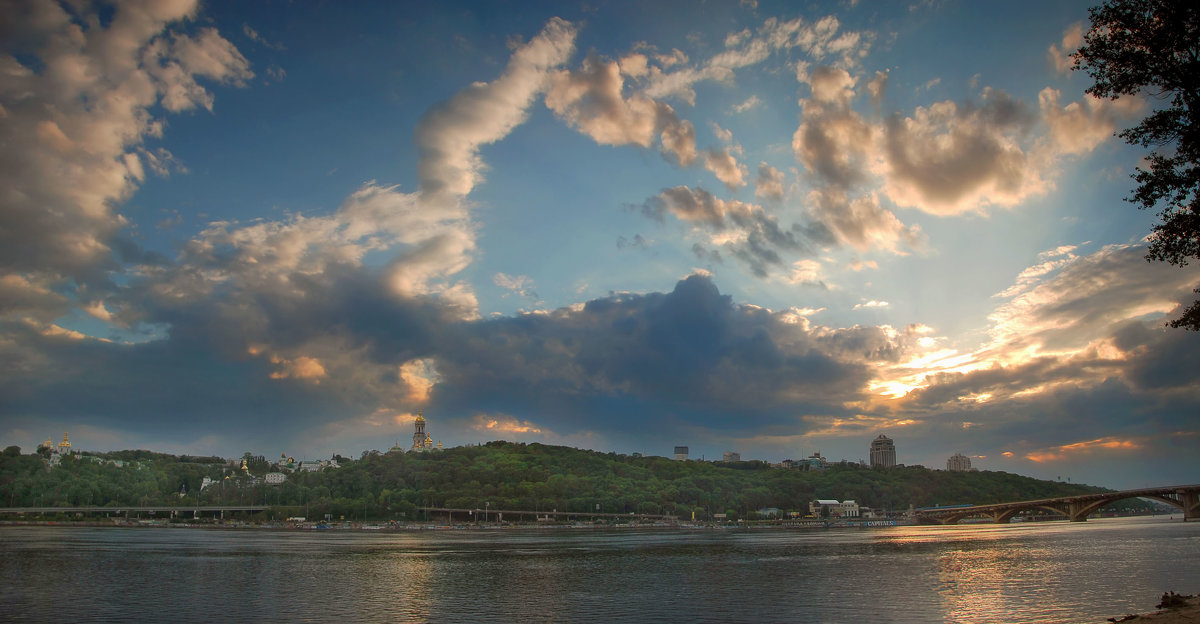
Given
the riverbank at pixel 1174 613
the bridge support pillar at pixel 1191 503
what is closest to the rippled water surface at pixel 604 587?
the riverbank at pixel 1174 613

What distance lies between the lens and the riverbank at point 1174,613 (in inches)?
1169

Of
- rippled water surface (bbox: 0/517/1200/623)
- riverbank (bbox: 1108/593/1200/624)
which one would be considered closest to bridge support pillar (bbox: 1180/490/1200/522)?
rippled water surface (bbox: 0/517/1200/623)

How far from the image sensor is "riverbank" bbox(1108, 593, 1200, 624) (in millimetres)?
29703

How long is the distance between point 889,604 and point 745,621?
12407 mm

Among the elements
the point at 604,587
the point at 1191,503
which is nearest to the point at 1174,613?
the point at 604,587

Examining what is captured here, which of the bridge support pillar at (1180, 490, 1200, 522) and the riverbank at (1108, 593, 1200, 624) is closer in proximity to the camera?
the riverbank at (1108, 593, 1200, 624)

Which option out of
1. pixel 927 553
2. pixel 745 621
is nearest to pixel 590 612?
pixel 745 621

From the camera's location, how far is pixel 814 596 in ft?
166

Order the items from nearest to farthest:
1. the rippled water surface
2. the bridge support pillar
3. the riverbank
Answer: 1. the riverbank
2. the rippled water surface
3. the bridge support pillar

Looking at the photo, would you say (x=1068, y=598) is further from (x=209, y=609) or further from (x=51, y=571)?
(x=51, y=571)

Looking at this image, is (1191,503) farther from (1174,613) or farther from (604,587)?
(1174,613)

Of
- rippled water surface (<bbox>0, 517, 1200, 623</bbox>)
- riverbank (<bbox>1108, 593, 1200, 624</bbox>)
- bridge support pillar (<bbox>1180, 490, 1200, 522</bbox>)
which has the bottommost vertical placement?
bridge support pillar (<bbox>1180, 490, 1200, 522</bbox>)

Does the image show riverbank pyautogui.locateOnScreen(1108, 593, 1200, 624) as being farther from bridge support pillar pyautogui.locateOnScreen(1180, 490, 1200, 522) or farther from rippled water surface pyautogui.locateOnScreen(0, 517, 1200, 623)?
bridge support pillar pyautogui.locateOnScreen(1180, 490, 1200, 522)

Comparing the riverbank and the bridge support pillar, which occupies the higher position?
the riverbank
